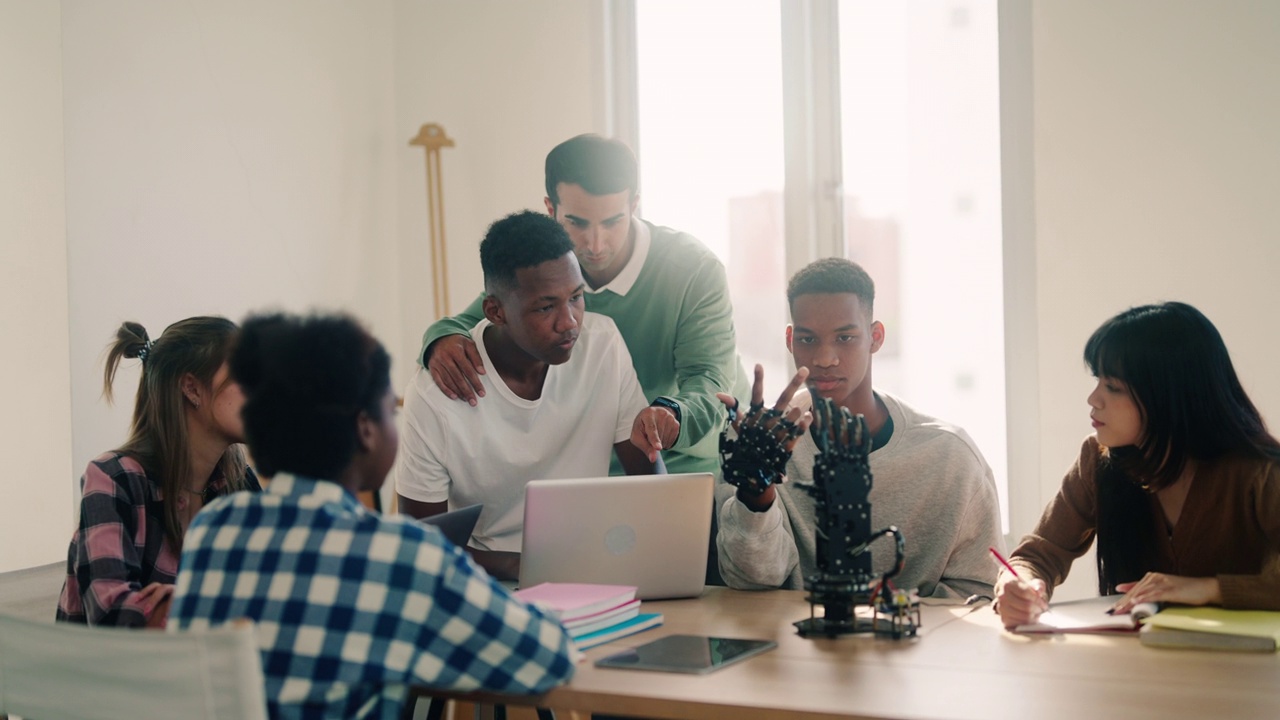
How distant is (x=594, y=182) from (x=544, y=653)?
1.40 meters

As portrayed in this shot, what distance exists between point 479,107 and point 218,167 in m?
1.11

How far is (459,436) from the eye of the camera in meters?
2.23

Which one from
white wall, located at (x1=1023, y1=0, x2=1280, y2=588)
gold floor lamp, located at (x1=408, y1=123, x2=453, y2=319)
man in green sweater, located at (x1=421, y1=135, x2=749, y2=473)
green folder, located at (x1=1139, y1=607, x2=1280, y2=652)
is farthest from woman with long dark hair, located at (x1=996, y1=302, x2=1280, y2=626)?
gold floor lamp, located at (x1=408, y1=123, x2=453, y2=319)

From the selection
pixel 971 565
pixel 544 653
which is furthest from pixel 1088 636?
pixel 544 653

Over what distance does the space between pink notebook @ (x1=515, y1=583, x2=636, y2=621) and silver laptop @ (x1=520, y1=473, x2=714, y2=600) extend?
0.05m

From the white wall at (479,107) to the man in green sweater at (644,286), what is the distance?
5.51ft

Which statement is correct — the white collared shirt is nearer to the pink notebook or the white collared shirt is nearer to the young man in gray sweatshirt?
the young man in gray sweatshirt

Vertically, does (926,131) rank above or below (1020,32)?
below

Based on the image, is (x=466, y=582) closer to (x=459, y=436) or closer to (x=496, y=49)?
(x=459, y=436)

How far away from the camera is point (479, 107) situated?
4.45 metres

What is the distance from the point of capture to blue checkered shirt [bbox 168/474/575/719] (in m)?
1.28

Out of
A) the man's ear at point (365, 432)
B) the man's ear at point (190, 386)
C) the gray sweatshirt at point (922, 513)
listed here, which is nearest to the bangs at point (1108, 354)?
the gray sweatshirt at point (922, 513)

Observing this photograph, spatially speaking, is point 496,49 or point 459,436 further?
point 496,49

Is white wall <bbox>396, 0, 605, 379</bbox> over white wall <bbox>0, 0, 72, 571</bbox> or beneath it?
over
